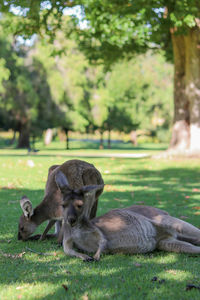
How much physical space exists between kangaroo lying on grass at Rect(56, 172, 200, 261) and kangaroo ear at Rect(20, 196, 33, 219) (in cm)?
80

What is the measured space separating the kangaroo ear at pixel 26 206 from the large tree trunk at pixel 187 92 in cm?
1675

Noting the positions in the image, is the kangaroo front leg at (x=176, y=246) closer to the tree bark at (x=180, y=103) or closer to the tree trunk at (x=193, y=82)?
the tree trunk at (x=193, y=82)

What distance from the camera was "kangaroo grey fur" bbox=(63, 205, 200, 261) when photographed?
5246 millimetres

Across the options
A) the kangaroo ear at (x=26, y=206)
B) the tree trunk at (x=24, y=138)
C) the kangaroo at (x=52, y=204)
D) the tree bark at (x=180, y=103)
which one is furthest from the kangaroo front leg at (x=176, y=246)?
the tree trunk at (x=24, y=138)

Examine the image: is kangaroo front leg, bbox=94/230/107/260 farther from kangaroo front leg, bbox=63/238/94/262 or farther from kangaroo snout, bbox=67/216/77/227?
kangaroo snout, bbox=67/216/77/227

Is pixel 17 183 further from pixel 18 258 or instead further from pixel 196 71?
pixel 196 71

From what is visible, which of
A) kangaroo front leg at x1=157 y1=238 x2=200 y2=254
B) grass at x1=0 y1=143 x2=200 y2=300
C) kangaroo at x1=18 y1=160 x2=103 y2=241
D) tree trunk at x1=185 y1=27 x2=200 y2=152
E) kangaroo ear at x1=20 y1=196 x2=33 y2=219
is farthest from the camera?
tree trunk at x1=185 y1=27 x2=200 y2=152

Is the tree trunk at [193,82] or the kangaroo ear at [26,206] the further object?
the tree trunk at [193,82]

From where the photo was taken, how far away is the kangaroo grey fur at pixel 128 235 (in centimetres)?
525

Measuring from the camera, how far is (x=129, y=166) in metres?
20.4

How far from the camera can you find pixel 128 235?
5348 mm

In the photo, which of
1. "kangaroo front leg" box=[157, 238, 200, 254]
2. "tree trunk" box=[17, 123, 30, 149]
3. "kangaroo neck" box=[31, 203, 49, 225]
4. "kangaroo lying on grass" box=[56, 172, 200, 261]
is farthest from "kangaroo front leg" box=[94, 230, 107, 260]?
"tree trunk" box=[17, 123, 30, 149]

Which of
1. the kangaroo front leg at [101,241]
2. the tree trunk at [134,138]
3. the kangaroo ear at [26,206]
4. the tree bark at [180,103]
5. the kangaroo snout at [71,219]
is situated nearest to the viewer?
the kangaroo snout at [71,219]

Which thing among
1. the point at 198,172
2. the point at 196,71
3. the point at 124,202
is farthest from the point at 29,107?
the point at 124,202
